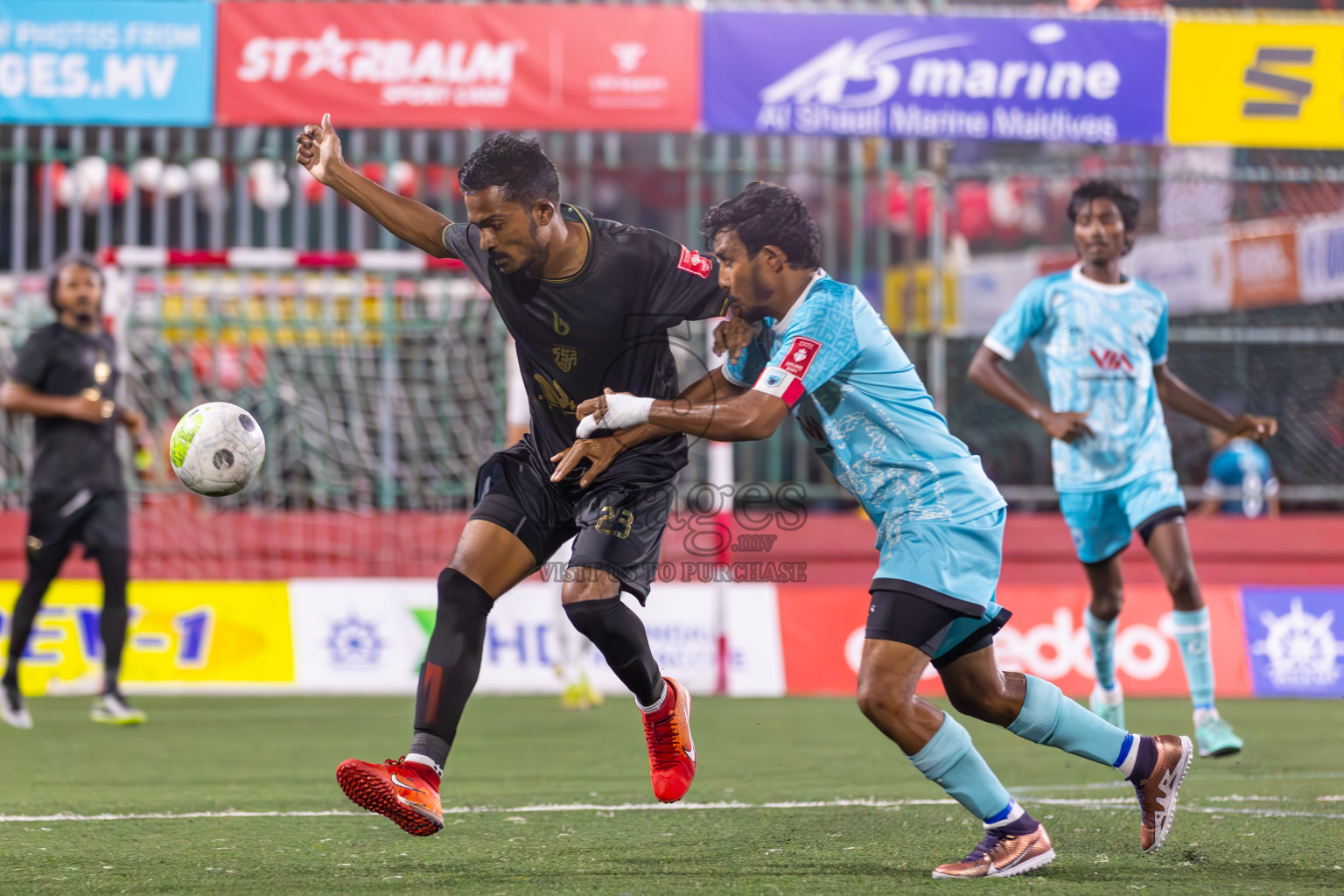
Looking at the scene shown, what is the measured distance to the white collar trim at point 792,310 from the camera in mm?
4184

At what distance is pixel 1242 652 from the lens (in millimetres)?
10109

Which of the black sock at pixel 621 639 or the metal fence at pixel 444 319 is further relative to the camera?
the metal fence at pixel 444 319

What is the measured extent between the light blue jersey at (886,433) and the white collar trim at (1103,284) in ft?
9.92

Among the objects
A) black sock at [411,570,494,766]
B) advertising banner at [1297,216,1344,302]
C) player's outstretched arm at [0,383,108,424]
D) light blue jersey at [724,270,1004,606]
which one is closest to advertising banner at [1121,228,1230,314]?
advertising banner at [1297,216,1344,302]

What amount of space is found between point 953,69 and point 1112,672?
592 cm

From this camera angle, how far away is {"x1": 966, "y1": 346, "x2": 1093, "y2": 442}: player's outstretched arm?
675cm

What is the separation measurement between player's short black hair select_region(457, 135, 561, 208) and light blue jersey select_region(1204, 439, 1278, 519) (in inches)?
330

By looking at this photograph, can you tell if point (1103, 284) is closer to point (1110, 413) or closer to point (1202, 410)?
point (1110, 413)

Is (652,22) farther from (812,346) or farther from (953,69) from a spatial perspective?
(812,346)

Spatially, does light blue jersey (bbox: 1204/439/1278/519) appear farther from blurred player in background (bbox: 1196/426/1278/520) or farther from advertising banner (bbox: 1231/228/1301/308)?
advertising banner (bbox: 1231/228/1301/308)

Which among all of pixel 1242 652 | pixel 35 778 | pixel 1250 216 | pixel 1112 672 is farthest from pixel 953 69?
pixel 35 778

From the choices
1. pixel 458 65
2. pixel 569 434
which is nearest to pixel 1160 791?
pixel 569 434

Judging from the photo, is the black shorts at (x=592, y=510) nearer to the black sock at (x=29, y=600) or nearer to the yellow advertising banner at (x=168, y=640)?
the black sock at (x=29, y=600)

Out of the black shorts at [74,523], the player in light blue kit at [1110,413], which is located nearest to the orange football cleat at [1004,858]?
the player in light blue kit at [1110,413]
